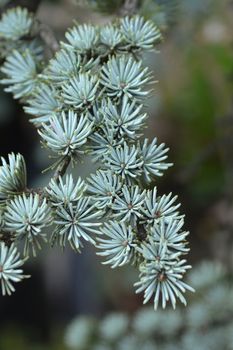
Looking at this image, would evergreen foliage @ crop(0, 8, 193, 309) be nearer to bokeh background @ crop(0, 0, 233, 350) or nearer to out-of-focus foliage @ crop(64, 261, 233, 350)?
out-of-focus foliage @ crop(64, 261, 233, 350)

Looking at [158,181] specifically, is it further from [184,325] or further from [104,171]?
[104,171]

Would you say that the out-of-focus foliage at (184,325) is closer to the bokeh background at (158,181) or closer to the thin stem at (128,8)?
the thin stem at (128,8)

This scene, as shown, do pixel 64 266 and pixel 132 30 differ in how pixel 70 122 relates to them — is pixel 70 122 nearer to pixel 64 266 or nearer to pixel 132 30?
pixel 132 30

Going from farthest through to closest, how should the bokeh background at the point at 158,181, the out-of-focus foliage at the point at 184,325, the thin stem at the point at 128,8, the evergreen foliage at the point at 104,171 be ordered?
the bokeh background at the point at 158,181 < the out-of-focus foliage at the point at 184,325 < the thin stem at the point at 128,8 < the evergreen foliage at the point at 104,171

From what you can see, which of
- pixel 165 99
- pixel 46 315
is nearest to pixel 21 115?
pixel 165 99

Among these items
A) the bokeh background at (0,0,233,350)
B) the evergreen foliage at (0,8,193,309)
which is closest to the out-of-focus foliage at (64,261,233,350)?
the evergreen foliage at (0,8,193,309)

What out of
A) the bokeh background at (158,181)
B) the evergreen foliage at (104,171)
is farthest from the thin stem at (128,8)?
the bokeh background at (158,181)

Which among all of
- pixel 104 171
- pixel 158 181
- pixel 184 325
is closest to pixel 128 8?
pixel 104 171
